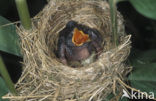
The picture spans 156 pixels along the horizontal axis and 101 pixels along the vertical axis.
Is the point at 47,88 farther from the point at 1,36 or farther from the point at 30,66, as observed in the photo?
the point at 1,36

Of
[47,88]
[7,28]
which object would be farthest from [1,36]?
[47,88]

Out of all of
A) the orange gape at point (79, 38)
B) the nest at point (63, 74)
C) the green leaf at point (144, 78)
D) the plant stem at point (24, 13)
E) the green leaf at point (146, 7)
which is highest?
the plant stem at point (24, 13)

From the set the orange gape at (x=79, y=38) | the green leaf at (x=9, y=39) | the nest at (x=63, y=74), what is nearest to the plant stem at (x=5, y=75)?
the nest at (x=63, y=74)

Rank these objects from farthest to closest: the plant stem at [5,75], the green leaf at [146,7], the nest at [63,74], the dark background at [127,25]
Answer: the dark background at [127,25] < the nest at [63,74] < the plant stem at [5,75] < the green leaf at [146,7]

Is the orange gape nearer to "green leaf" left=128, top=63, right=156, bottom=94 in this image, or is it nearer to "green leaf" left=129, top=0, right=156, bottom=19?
"green leaf" left=128, top=63, right=156, bottom=94

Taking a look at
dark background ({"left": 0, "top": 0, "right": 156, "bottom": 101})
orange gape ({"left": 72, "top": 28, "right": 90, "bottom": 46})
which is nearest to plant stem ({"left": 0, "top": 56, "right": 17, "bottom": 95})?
dark background ({"left": 0, "top": 0, "right": 156, "bottom": 101})

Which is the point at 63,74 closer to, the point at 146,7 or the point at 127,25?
the point at 146,7

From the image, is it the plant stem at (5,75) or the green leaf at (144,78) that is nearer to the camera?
the plant stem at (5,75)

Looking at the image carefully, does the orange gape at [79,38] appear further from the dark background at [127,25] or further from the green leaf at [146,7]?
the green leaf at [146,7]
